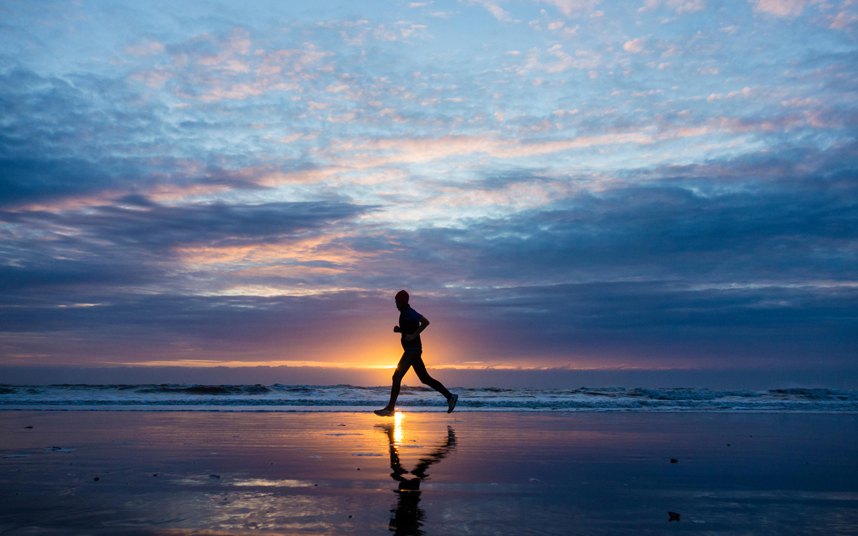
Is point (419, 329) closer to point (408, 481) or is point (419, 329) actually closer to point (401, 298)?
point (401, 298)

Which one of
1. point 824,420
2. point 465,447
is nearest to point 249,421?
point 465,447

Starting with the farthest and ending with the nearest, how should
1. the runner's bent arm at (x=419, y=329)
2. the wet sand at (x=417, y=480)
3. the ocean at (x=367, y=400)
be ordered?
the ocean at (x=367, y=400), the runner's bent arm at (x=419, y=329), the wet sand at (x=417, y=480)

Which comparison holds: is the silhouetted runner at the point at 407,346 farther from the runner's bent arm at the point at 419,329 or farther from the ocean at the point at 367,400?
the ocean at the point at 367,400

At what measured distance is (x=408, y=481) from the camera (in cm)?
583

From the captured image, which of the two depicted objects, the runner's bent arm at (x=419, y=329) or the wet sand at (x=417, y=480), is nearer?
the wet sand at (x=417, y=480)

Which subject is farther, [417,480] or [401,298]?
[401,298]

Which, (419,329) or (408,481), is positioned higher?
(419,329)

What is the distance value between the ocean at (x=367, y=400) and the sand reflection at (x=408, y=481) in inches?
315

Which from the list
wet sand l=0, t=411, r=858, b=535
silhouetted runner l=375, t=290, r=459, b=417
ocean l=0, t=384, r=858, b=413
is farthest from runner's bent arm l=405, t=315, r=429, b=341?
ocean l=0, t=384, r=858, b=413

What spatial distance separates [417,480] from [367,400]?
14.4 metres

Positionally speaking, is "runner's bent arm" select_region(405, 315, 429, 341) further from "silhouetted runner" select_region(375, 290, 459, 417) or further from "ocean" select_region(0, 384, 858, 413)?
"ocean" select_region(0, 384, 858, 413)

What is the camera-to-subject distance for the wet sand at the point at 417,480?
4336 mm

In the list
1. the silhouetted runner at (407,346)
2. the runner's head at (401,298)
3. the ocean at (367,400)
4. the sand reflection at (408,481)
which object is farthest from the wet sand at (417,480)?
the ocean at (367,400)

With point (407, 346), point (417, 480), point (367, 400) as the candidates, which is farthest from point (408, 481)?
point (367, 400)
